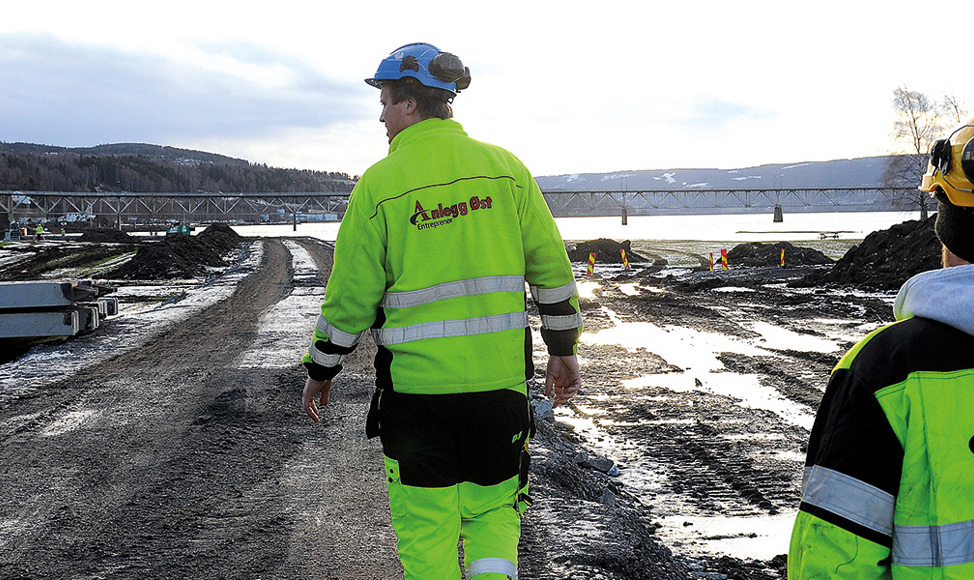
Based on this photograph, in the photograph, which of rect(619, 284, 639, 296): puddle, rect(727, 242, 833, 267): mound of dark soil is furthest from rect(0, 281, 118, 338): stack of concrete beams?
rect(727, 242, 833, 267): mound of dark soil

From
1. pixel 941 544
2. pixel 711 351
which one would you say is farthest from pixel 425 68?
pixel 711 351

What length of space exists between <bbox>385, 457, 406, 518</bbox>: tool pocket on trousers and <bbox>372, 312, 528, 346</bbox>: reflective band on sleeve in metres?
0.45

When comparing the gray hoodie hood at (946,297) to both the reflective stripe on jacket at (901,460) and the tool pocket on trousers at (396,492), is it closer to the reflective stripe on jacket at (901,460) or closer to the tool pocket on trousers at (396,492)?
the reflective stripe on jacket at (901,460)

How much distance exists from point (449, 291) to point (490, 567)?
0.97 meters

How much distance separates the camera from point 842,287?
19891mm

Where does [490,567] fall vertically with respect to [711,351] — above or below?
above

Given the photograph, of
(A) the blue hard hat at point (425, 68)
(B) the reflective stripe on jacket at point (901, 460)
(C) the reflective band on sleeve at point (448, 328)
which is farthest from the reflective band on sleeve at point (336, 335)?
(B) the reflective stripe on jacket at point (901, 460)

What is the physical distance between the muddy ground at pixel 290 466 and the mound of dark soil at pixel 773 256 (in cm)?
1873

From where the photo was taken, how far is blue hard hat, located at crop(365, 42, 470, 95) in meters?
2.75

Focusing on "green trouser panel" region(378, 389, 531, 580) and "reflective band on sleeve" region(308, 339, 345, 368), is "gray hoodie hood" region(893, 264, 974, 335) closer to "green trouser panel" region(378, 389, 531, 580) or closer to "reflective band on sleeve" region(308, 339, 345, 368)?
"green trouser panel" region(378, 389, 531, 580)

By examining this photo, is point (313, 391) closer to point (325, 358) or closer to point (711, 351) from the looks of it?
point (325, 358)

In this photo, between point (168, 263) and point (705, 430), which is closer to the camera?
point (705, 430)

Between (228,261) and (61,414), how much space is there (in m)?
31.0

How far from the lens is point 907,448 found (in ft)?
4.39
